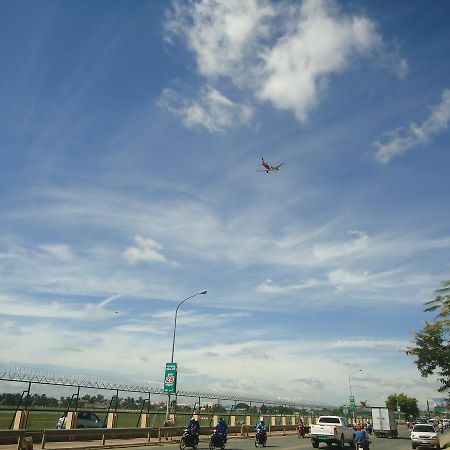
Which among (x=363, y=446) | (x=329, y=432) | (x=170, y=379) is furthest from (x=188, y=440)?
(x=170, y=379)

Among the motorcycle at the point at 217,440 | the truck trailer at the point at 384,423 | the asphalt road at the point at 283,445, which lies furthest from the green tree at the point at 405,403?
the motorcycle at the point at 217,440

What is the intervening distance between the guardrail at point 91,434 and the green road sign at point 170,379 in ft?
9.23

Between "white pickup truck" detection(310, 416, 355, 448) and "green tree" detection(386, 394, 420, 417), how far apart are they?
120932mm

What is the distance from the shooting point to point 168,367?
107ft

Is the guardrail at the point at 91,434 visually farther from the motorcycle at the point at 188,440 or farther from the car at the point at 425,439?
the car at the point at 425,439

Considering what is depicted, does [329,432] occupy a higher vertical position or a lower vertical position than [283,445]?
higher

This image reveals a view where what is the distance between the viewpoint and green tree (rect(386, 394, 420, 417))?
135 m

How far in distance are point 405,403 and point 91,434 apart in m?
135

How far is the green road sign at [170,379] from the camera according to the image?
1247 inches

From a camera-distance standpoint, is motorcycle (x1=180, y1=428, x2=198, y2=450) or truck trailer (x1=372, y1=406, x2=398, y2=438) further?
truck trailer (x1=372, y1=406, x2=398, y2=438)

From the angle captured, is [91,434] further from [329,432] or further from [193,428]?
[329,432]

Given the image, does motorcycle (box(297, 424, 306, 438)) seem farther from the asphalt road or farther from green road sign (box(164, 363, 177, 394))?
green road sign (box(164, 363, 177, 394))

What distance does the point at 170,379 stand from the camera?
105ft

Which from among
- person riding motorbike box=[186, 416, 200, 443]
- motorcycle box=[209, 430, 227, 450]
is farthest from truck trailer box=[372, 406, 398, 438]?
person riding motorbike box=[186, 416, 200, 443]
